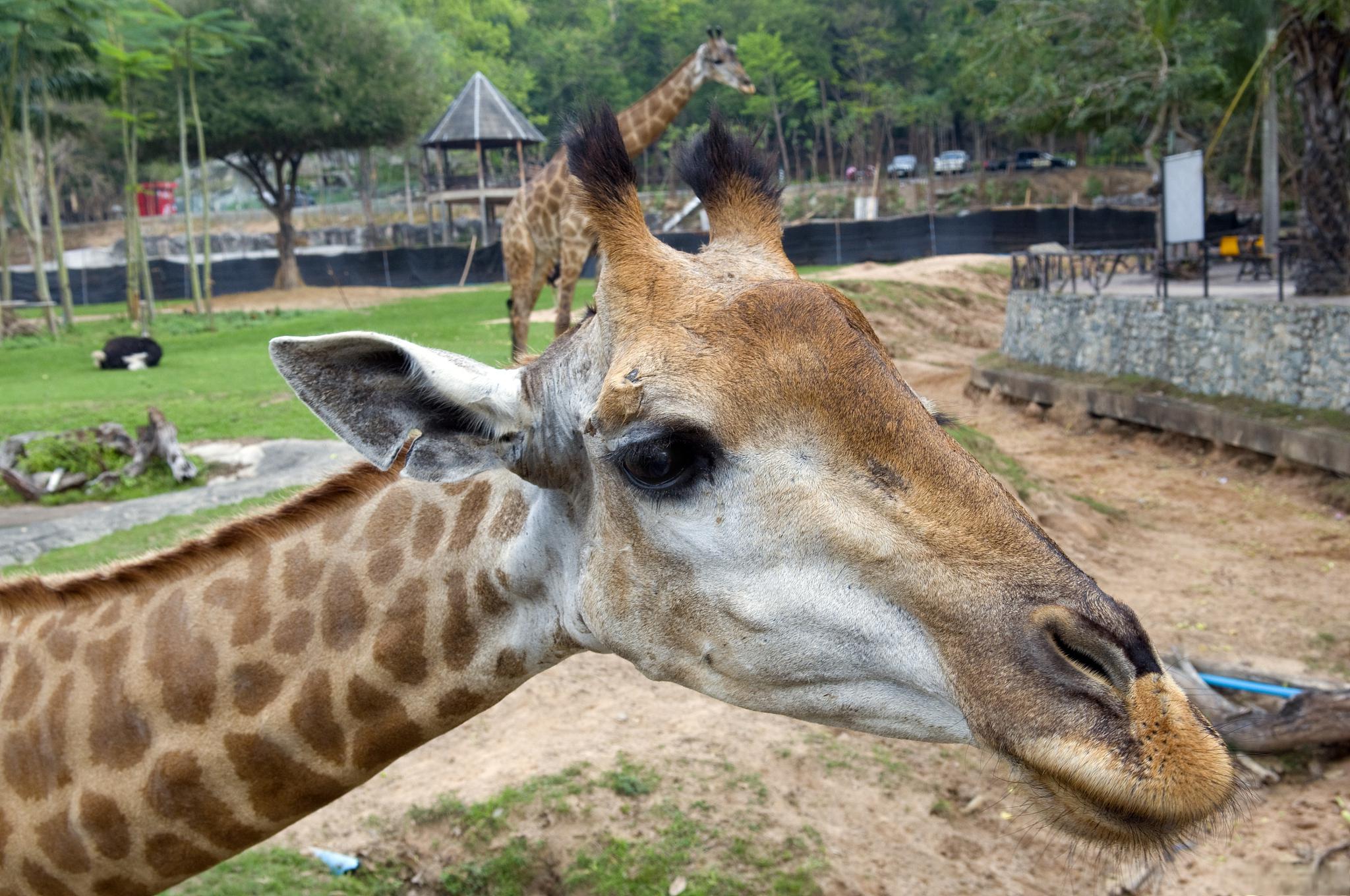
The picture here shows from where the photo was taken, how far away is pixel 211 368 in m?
22.0

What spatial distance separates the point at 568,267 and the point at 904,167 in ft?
186

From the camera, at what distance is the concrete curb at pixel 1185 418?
13.1m

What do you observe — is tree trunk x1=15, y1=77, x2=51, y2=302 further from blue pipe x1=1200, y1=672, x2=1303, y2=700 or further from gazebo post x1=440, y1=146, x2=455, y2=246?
blue pipe x1=1200, y1=672, x2=1303, y2=700

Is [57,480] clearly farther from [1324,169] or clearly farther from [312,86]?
[312,86]

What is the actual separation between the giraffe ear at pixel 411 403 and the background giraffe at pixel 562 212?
1223 centimetres

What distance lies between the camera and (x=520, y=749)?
21.0 feet

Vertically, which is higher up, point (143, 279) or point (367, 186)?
point (367, 186)

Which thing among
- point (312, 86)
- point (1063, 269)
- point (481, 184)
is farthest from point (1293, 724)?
point (481, 184)

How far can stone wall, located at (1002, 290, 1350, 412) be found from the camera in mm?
13742

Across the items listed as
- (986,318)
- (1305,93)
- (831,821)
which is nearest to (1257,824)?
(831,821)

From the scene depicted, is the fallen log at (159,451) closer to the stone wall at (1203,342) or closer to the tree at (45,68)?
the stone wall at (1203,342)

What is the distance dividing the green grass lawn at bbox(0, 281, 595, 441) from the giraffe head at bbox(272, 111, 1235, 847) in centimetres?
153

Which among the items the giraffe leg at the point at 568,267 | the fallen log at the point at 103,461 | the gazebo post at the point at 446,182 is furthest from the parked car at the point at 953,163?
the fallen log at the point at 103,461

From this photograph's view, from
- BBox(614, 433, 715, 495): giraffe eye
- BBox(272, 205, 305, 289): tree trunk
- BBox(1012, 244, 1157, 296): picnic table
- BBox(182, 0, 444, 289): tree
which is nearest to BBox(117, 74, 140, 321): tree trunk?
BBox(182, 0, 444, 289): tree
